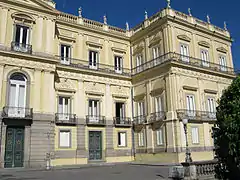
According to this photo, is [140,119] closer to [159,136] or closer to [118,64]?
[159,136]

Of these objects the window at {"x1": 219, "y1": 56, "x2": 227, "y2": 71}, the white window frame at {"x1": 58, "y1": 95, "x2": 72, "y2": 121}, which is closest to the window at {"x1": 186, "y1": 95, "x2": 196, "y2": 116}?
the window at {"x1": 219, "y1": 56, "x2": 227, "y2": 71}

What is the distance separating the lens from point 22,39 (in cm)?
1969

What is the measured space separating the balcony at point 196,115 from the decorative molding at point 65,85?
8.87 metres

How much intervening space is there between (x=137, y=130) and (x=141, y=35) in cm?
903

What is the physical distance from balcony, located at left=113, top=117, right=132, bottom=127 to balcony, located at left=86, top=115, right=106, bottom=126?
119 cm

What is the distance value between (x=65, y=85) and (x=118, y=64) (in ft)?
20.3

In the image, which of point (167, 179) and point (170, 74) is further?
point (170, 74)

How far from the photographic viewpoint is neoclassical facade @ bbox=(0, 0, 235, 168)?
1858cm

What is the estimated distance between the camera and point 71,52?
75.7ft

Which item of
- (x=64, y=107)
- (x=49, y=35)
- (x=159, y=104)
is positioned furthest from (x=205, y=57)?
(x=49, y=35)

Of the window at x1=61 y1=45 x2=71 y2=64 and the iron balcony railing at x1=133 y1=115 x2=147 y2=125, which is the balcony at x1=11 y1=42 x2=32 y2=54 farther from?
the iron balcony railing at x1=133 y1=115 x2=147 y2=125

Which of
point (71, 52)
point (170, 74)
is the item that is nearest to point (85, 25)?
point (71, 52)

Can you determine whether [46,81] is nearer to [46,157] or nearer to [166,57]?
[46,157]

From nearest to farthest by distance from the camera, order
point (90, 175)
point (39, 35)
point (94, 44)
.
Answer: point (90, 175) → point (39, 35) → point (94, 44)
